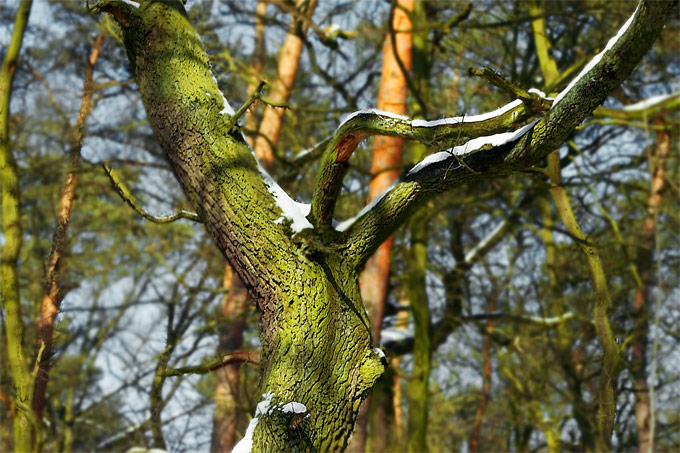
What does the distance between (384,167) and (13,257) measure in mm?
6636

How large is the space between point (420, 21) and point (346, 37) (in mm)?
871

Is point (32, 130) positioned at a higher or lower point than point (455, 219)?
higher

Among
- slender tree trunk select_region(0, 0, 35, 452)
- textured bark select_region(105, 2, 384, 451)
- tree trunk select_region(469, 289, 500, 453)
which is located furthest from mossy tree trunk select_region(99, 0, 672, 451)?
tree trunk select_region(469, 289, 500, 453)

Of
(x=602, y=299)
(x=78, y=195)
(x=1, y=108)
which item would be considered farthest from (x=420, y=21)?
(x=1, y=108)

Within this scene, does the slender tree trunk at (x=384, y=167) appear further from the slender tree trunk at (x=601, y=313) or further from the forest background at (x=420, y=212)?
the slender tree trunk at (x=601, y=313)

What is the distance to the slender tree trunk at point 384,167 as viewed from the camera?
8055mm

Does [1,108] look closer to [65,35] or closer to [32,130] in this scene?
[65,35]

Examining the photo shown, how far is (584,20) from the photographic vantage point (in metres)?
8.96

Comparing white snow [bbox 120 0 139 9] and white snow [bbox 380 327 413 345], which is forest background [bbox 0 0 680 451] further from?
white snow [bbox 120 0 139 9]

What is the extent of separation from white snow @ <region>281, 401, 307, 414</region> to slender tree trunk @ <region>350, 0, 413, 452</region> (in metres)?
4.73

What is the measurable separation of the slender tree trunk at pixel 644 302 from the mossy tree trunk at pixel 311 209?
273 inches

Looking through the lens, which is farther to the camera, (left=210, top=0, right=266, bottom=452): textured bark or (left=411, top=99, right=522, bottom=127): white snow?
(left=210, top=0, right=266, bottom=452): textured bark

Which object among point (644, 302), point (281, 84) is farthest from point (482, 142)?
point (644, 302)

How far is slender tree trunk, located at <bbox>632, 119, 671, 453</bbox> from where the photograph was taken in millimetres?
9586
